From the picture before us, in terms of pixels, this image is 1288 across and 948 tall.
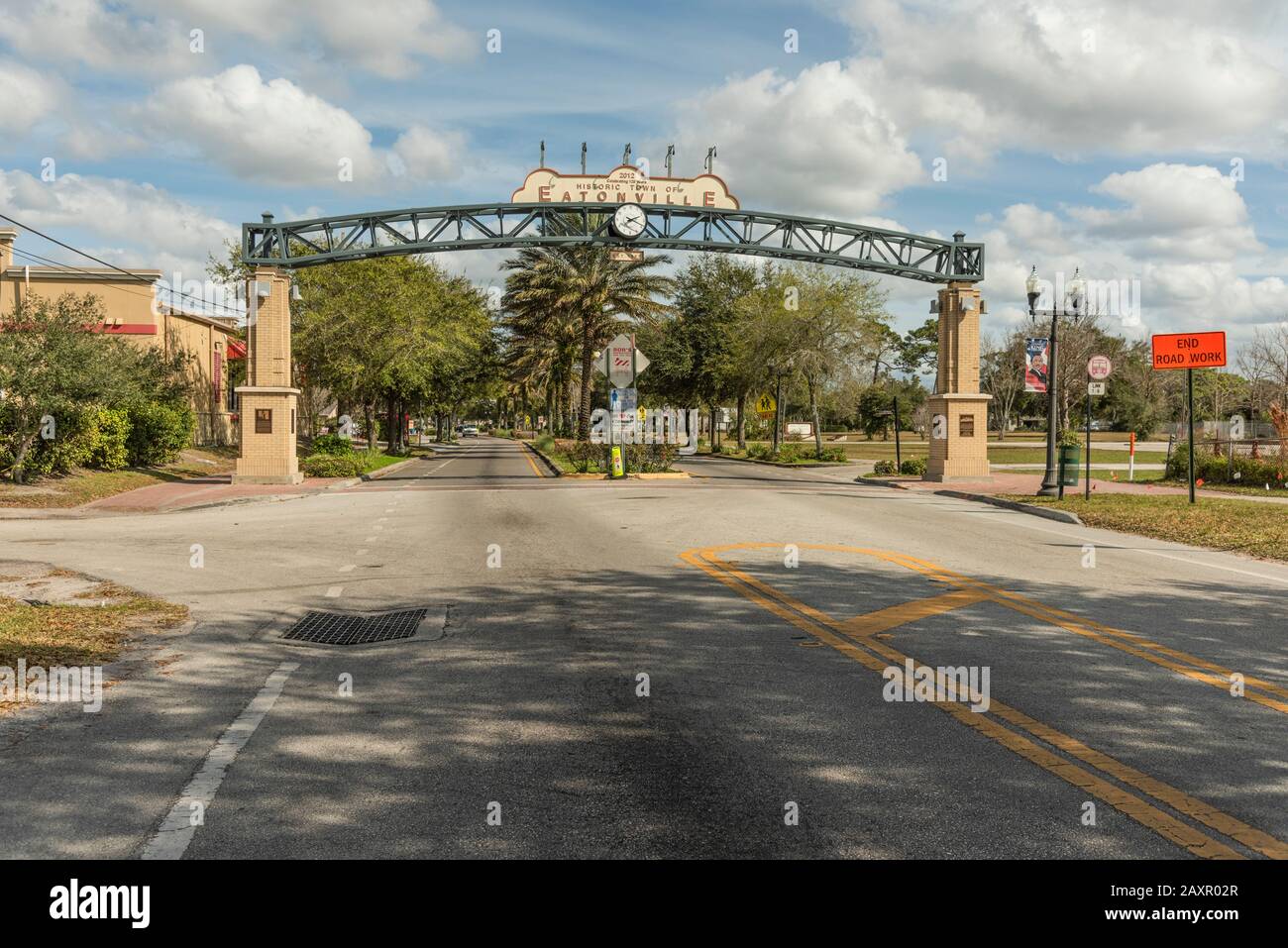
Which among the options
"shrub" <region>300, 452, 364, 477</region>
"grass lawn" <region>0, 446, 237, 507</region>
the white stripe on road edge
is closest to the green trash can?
"shrub" <region>300, 452, 364, 477</region>

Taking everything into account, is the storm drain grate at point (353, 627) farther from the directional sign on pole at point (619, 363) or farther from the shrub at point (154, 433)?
the shrub at point (154, 433)

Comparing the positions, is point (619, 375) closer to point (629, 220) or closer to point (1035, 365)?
point (629, 220)

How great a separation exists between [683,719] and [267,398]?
84.0 feet

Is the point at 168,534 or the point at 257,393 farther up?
the point at 257,393

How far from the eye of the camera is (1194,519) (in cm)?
1742

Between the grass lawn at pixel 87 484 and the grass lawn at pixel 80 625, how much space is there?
499 inches

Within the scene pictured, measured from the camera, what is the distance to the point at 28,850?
394 centimetres

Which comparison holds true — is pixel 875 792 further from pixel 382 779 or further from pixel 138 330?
pixel 138 330

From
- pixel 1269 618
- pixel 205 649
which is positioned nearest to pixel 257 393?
pixel 205 649

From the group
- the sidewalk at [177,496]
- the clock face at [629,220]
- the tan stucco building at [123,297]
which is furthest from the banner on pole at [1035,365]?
the tan stucco building at [123,297]

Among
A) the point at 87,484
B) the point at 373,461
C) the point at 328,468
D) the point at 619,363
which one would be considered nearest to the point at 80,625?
the point at 87,484

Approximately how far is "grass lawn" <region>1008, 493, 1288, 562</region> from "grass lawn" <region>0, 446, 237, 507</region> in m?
20.8
